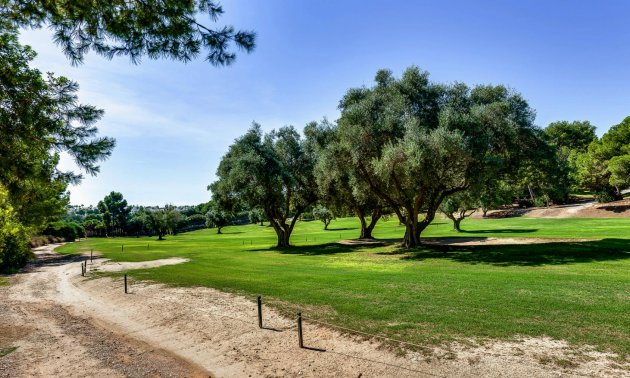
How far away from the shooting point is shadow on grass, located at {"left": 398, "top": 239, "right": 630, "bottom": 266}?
2439 cm

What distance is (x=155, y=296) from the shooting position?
64.5ft

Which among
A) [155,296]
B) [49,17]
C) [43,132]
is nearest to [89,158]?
[43,132]

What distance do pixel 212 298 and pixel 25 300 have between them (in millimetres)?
13228

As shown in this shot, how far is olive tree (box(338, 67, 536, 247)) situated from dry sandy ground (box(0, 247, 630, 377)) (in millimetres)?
16858

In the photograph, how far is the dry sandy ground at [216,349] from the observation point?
9281 millimetres

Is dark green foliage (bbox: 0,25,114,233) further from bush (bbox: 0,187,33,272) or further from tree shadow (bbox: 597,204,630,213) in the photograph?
tree shadow (bbox: 597,204,630,213)

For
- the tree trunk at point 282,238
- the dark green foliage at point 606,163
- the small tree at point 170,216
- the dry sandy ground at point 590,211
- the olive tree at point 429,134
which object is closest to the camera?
the olive tree at point 429,134

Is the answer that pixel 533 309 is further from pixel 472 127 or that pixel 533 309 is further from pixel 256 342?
pixel 472 127

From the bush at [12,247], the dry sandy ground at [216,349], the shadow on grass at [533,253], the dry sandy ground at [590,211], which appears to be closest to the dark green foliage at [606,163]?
the dry sandy ground at [590,211]

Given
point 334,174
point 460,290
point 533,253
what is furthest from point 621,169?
point 460,290

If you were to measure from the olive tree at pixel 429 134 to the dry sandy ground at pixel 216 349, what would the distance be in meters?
16.9

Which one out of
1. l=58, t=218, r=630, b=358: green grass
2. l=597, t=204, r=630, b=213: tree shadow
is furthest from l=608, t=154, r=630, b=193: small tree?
l=58, t=218, r=630, b=358: green grass

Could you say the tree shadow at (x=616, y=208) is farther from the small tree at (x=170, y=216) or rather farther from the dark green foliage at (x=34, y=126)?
the small tree at (x=170, y=216)

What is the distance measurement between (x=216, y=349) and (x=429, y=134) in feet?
→ 77.6
